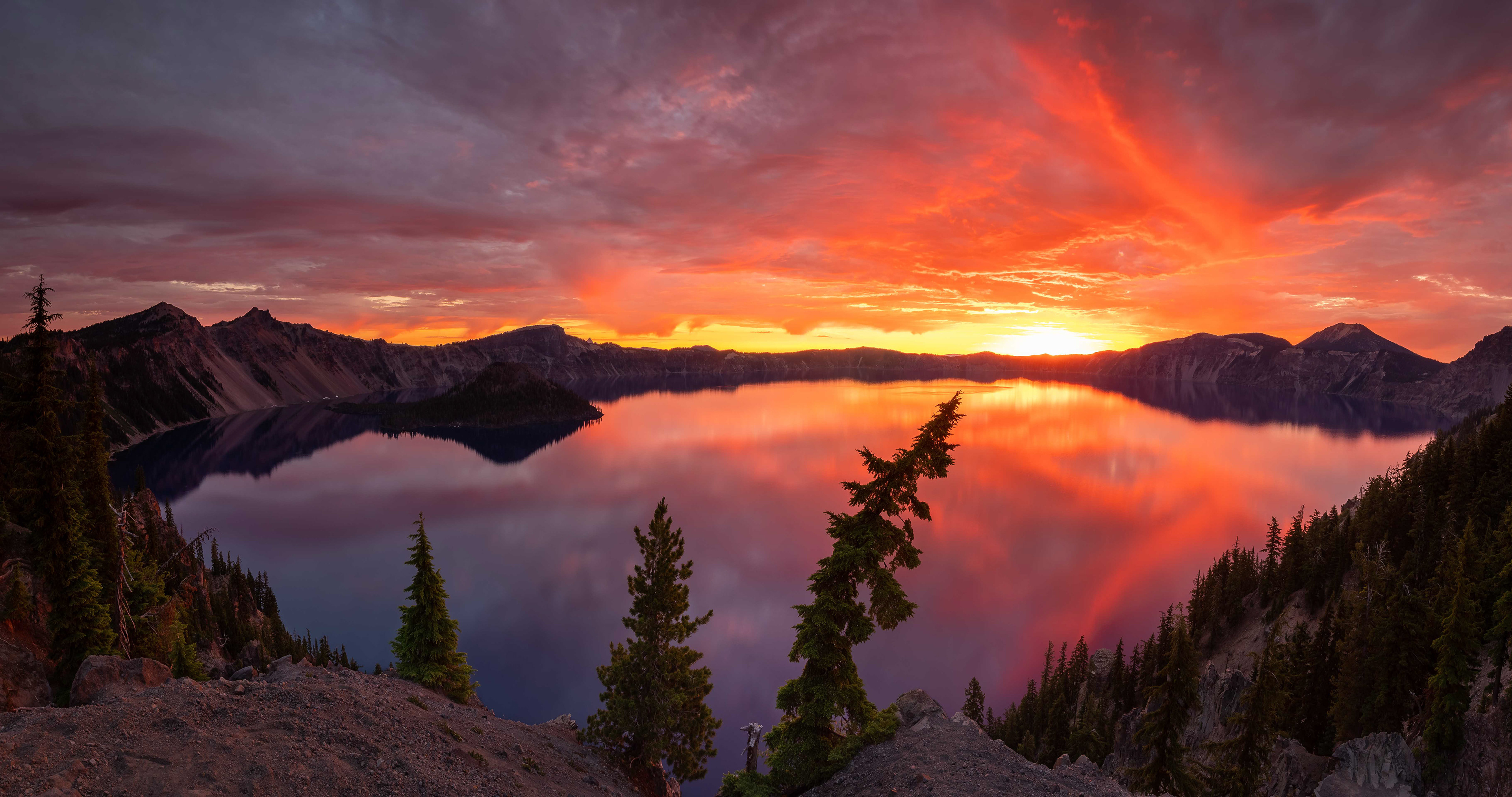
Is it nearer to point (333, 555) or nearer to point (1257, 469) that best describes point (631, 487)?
point (333, 555)

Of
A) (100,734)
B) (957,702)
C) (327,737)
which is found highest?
(100,734)

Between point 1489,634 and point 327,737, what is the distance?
181ft

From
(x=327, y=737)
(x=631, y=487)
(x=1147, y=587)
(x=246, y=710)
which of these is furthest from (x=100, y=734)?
(x=631, y=487)

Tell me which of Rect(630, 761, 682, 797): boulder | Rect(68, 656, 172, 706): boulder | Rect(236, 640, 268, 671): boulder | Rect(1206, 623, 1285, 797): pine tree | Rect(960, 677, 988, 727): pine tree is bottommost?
Rect(960, 677, 988, 727): pine tree

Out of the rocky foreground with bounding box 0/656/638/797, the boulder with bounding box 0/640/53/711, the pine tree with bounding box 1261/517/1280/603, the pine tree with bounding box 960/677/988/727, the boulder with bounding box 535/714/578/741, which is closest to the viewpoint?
the rocky foreground with bounding box 0/656/638/797

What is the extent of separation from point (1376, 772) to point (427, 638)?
48529 millimetres

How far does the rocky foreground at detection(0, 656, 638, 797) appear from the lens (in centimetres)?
1345

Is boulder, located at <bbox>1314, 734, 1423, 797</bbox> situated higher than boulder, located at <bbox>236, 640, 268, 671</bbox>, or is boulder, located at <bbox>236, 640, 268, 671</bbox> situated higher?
boulder, located at <bbox>1314, 734, 1423, 797</bbox>

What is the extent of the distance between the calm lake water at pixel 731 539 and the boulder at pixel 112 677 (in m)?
33.7

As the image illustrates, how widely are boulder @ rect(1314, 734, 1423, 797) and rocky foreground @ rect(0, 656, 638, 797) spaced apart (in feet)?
119

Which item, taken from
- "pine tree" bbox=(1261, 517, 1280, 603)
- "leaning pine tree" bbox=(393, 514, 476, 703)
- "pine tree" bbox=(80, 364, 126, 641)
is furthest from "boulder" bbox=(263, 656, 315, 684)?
"pine tree" bbox=(1261, 517, 1280, 603)

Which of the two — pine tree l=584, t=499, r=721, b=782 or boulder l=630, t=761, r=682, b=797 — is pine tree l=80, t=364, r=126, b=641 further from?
boulder l=630, t=761, r=682, b=797

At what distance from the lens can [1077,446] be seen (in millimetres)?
171500

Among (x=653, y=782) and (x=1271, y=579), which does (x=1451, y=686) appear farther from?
(x=1271, y=579)
